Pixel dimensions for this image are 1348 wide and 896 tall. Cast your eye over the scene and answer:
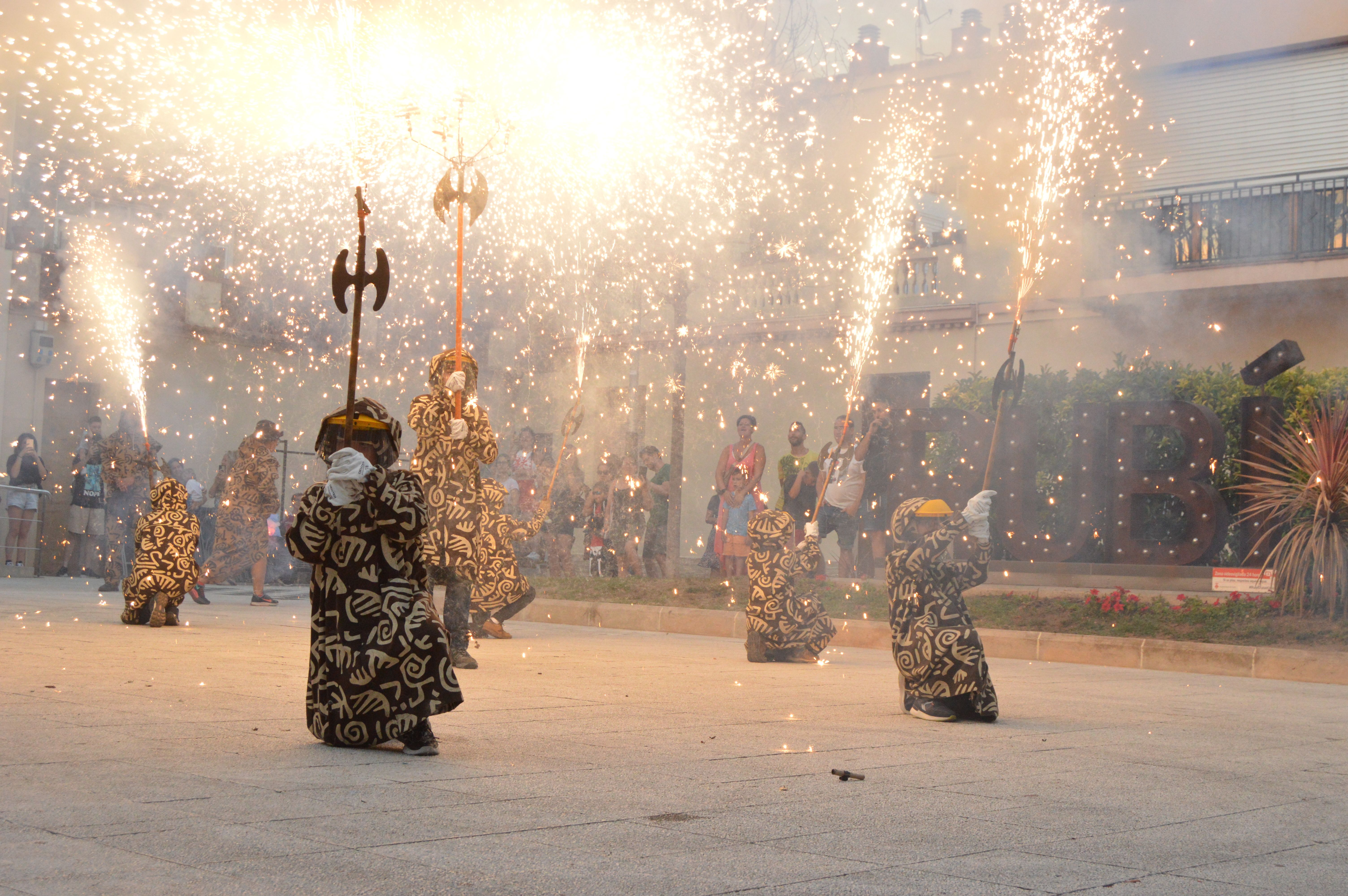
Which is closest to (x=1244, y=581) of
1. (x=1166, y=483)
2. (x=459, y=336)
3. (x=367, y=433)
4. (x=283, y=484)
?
(x=1166, y=483)

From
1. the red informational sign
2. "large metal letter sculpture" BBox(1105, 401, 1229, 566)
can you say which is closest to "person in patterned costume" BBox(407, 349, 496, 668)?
the red informational sign

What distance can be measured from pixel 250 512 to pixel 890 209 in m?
11.2

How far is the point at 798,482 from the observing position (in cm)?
1611

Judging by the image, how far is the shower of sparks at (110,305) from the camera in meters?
23.2

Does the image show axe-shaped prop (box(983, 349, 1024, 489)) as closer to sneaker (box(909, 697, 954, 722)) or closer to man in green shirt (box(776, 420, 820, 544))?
sneaker (box(909, 697, 954, 722))

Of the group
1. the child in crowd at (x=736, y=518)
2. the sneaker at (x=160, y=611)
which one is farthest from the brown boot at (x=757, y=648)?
the child in crowd at (x=736, y=518)

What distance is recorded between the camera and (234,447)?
86.3ft

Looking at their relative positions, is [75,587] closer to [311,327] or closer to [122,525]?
[122,525]

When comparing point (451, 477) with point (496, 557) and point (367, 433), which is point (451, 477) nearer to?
point (496, 557)

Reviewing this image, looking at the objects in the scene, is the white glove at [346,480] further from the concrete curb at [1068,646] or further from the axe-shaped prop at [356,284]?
the concrete curb at [1068,646]

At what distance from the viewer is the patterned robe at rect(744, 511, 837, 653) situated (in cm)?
1026

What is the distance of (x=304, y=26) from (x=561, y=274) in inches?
338

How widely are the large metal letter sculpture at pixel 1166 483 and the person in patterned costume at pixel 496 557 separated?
7192 mm

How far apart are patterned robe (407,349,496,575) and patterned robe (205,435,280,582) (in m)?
5.83
